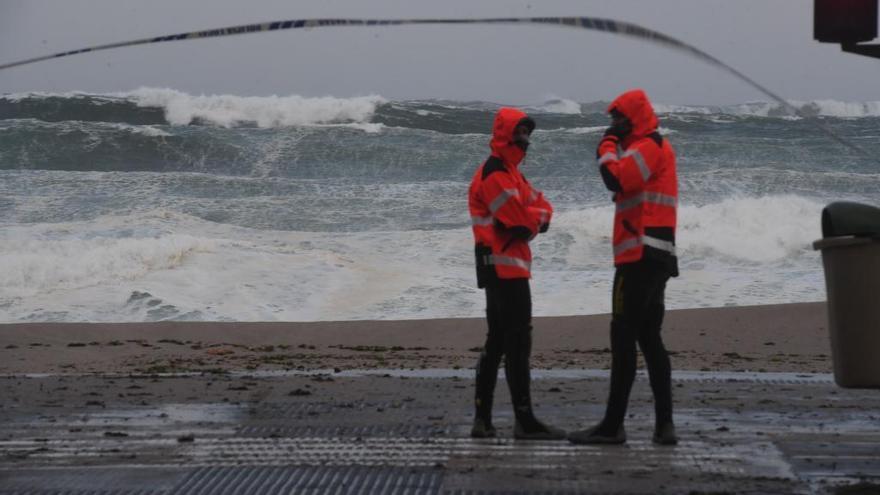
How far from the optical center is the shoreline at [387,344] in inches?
451

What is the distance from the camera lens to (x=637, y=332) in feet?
22.8

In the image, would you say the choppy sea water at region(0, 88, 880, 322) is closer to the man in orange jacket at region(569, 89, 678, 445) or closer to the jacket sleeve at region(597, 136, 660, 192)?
the man in orange jacket at region(569, 89, 678, 445)

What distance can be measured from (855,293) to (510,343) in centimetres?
175

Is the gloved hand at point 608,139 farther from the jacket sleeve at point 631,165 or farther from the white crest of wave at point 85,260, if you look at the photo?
the white crest of wave at point 85,260

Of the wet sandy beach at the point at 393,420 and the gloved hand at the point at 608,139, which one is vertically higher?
the gloved hand at the point at 608,139

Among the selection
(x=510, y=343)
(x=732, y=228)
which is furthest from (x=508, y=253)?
(x=732, y=228)

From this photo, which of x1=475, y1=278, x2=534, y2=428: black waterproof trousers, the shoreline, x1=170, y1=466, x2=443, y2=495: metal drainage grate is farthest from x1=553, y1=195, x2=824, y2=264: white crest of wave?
x1=170, y1=466, x2=443, y2=495: metal drainage grate

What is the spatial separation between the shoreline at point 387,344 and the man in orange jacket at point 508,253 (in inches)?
155

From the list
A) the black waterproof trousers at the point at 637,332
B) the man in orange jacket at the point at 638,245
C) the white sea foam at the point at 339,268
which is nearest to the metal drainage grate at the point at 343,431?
the man in orange jacket at the point at 638,245

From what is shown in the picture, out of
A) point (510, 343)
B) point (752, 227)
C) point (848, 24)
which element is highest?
point (848, 24)

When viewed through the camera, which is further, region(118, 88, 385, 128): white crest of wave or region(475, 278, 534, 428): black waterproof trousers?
region(118, 88, 385, 128): white crest of wave

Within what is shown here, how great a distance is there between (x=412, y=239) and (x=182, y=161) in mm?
10723

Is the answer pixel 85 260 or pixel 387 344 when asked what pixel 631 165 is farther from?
pixel 85 260

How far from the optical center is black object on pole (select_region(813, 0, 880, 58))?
18.2ft
